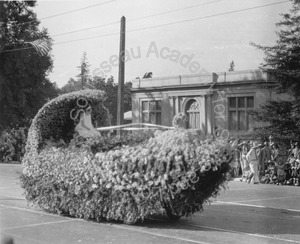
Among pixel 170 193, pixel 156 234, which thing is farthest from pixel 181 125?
pixel 156 234

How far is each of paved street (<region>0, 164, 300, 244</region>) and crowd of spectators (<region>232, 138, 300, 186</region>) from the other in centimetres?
687

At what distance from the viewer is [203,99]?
2959 centimetres

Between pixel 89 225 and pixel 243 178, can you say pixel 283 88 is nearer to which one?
pixel 243 178

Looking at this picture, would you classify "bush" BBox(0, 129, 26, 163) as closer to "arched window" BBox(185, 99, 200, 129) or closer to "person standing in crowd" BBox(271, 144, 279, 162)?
"arched window" BBox(185, 99, 200, 129)

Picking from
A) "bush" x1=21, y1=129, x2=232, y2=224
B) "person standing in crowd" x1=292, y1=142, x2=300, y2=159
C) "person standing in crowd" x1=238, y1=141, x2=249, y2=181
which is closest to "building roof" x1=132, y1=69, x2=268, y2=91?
"person standing in crowd" x1=238, y1=141, x2=249, y2=181

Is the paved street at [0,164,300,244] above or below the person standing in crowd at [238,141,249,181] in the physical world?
below

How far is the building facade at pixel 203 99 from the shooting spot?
27938mm

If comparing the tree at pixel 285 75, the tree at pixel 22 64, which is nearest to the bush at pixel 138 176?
the tree at pixel 285 75

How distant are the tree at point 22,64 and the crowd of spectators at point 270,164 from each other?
16369 millimetres

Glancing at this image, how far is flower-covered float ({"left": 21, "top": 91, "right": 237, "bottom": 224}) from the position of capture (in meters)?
7.85

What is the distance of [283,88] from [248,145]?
296 centimetres

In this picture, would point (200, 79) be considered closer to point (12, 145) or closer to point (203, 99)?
point (203, 99)

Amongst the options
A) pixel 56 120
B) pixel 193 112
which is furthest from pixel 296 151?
pixel 193 112

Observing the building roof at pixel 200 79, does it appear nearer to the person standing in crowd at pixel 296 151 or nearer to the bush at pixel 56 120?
the person standing in crowd at pixel 296 151
